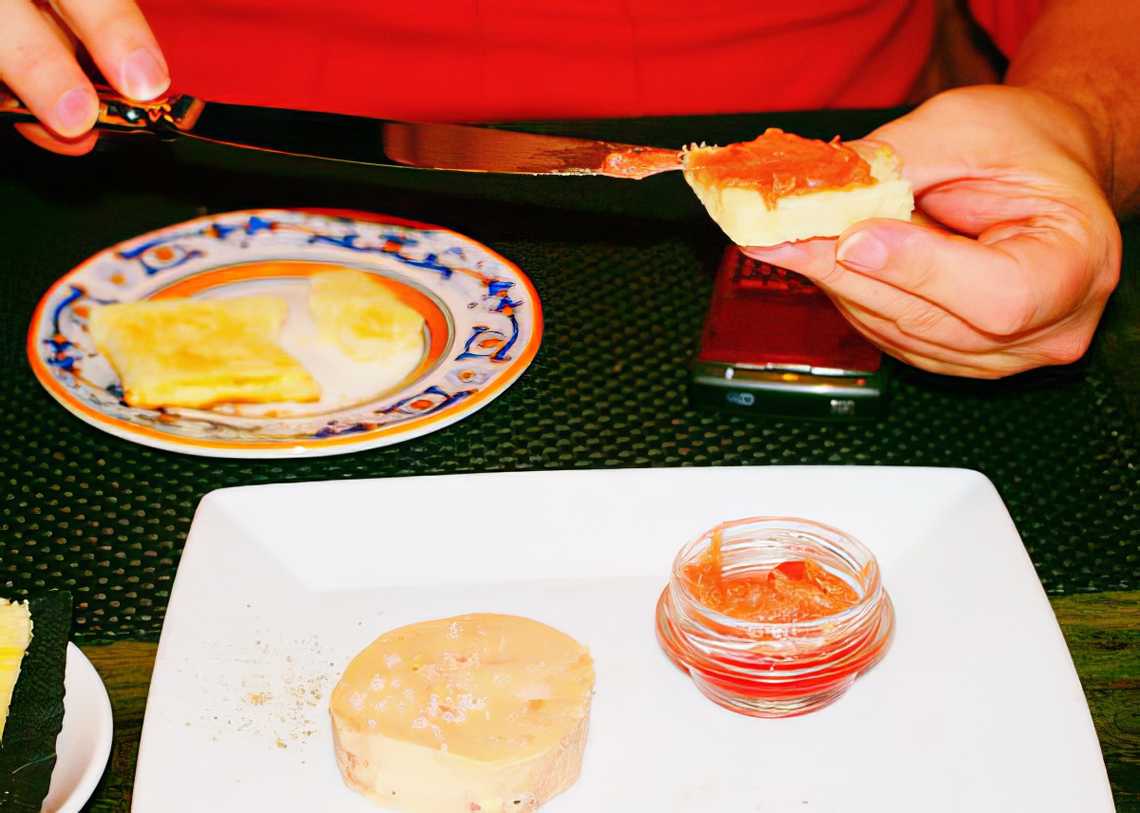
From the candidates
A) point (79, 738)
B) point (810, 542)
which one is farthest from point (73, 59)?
point (810, 542)

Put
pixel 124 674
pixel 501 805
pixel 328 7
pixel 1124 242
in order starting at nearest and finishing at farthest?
1. pixel 501 805
2. pixel 124 674
3. pixel 1124 242
4. pixel 328 7

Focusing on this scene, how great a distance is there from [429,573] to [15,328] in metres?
0.66

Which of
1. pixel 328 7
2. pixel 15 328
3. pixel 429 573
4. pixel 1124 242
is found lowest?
pixel 1124 242

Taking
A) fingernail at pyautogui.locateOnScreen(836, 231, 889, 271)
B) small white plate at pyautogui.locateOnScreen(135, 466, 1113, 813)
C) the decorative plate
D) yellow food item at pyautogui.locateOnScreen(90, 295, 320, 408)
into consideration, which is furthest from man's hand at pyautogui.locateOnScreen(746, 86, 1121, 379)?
yellow food item at pyautogui.locateOnScreen(90, 295, 320, 408)

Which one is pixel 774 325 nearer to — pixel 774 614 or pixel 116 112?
pixel 774 614

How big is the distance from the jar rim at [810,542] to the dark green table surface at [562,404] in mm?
176

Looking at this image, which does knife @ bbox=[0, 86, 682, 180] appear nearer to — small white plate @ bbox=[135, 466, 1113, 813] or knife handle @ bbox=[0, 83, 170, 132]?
knife handle @ bbox=[0, 83, 170, 132]

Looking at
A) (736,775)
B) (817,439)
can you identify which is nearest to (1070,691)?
(736,775)

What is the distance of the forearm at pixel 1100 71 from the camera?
160cm

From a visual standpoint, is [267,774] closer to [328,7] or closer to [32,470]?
[32,470]

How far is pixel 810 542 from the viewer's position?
1048mm

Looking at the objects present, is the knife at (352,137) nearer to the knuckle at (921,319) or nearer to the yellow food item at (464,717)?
the knuckle at (921,319)

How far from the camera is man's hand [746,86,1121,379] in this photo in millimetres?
1115

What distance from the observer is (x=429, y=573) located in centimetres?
107
